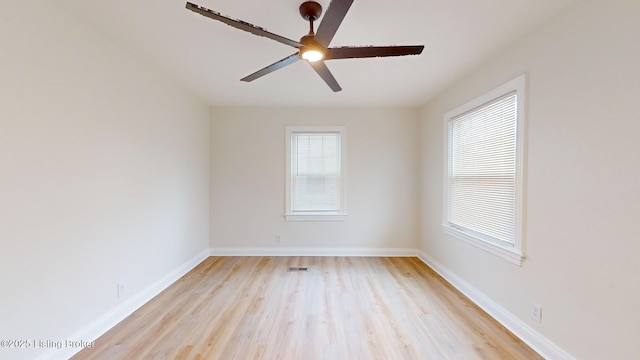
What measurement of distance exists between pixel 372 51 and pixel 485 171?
72.9 inches

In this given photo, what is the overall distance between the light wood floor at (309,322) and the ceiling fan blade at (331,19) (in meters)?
2.17

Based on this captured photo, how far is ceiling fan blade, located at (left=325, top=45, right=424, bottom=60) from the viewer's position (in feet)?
5.86

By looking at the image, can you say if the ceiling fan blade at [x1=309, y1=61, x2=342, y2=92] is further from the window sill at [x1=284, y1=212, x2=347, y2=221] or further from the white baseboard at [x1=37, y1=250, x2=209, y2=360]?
the white baseboard at [x1=37, y1=250, x2=209, y2=360]

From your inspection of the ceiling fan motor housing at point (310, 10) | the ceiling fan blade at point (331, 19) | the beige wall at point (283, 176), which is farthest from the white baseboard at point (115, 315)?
the ceiling fan motor housing at point (310, 10)

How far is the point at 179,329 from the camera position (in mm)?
2355

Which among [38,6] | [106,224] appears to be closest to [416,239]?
[106,224]

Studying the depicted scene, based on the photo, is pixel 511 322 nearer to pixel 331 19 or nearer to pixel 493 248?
pixel 493 248

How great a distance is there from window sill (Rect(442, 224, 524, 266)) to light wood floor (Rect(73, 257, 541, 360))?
0.60 meters

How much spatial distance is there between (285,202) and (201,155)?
4.87ft

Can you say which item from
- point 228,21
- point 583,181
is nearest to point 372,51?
point 228,21

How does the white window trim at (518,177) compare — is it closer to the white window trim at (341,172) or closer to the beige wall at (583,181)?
the beige wall at (583,181)

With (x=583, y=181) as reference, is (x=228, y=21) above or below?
above

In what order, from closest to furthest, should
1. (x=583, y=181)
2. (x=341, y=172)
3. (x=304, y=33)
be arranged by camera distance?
(x=583, y=181) < (x=304, y=33) < (x=341, y=172)

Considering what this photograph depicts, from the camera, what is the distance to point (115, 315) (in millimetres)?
2406
